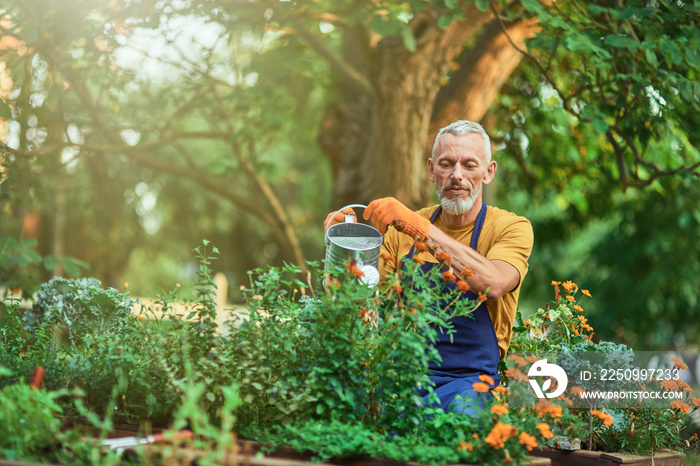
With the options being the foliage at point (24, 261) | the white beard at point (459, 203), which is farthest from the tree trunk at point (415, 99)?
the foliage at point (24, 261)

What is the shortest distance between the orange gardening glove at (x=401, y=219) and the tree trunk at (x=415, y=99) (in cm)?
288

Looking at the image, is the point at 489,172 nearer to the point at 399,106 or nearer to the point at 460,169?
the point at 460,169

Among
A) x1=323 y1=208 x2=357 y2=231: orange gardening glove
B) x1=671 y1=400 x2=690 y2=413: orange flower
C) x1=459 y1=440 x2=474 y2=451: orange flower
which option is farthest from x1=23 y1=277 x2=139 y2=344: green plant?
x1=671 y1=400 x2=690 y2=413: orange flower

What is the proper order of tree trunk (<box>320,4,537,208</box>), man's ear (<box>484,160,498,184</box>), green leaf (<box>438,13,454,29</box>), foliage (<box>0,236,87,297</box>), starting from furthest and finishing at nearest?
1. tree trunk (<box>320,4,537,208</box>)
2. green leaf (<box>438,13,454,29</box>)
3. foliage (<box>0,236,87,297</box>)
4. man's ear (<box>484,160,498,184</box>)

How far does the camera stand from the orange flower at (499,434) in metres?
2.12

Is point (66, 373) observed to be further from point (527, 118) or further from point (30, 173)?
point (527, 118)

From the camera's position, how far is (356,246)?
2707mm

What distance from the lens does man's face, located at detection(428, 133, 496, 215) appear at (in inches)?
119

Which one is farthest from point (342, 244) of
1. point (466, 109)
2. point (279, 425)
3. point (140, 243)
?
point (140, 243)

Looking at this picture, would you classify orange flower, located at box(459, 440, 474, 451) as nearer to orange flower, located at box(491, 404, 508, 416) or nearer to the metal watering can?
orange flower, located at box(491, 404, 508, 416)

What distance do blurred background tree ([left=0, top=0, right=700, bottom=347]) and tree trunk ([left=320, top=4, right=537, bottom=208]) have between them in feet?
0.05

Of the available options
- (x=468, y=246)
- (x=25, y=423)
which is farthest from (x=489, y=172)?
(x=25, y=423)

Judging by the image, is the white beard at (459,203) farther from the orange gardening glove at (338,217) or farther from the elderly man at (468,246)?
the orange gardening glove at (338,217)

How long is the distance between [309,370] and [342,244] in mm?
547
